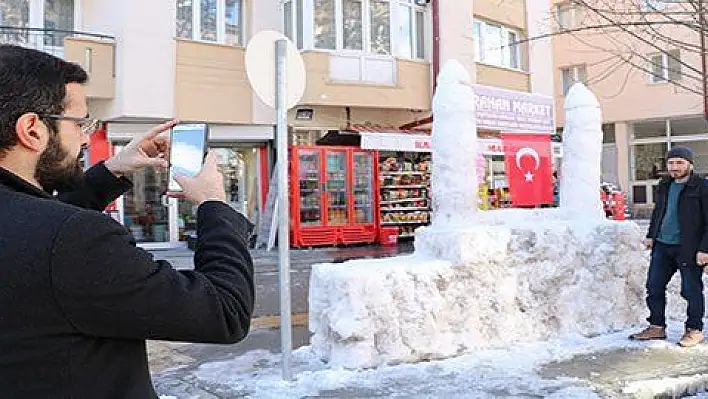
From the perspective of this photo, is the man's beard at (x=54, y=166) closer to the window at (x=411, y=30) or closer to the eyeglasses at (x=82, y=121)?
the eyeglasses at (x=82, y=121)

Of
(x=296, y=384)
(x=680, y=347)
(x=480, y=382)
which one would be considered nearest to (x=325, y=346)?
(x=296, y=384)

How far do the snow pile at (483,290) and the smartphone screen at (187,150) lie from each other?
3.24 meters

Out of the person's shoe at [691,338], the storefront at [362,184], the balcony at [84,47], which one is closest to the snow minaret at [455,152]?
the person's shoe at [691,338]

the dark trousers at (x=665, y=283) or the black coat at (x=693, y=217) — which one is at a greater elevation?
the black coat at (x=693, y=217)

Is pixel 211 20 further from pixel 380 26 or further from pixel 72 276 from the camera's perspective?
pixel 72 276

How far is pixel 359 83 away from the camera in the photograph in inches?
642

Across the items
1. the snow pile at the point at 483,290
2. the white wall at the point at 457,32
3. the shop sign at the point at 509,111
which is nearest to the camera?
the snow pile at the point at 483,290

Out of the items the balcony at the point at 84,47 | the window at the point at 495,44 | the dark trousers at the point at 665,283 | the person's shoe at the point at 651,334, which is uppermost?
the window at the point at 495,44

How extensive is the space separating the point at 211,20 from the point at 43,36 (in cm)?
354

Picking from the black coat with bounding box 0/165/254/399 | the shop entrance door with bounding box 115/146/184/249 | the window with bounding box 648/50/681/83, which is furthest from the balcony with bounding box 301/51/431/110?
the black coat with bounding box 0/165/254/399

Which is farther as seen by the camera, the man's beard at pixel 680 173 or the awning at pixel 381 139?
the awning at pixel 381 139

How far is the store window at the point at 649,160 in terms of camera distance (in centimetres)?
2723

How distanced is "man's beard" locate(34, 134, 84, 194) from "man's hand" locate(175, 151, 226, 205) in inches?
11.1

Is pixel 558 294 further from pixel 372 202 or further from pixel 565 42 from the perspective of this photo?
pixel 565 42
